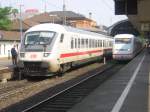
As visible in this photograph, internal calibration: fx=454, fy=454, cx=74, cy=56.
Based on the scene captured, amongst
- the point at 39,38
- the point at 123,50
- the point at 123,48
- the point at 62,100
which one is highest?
the point at 39,38

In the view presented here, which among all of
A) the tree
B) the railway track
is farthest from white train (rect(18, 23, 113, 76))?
the tree

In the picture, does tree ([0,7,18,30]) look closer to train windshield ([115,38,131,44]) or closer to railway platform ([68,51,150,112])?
train windshield ([115,38,131,44])

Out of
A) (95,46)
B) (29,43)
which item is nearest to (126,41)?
(95,46)

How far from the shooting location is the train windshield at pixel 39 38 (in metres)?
23.6

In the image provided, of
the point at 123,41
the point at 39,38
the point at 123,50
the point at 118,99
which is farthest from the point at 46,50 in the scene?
the point at 123,41

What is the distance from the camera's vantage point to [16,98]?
1678cm

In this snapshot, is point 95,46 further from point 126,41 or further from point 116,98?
point 116,98

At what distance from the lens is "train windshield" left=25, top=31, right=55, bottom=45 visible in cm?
2356

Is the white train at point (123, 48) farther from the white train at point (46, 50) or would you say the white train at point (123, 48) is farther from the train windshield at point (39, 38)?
the train windshield at point (39, 38)

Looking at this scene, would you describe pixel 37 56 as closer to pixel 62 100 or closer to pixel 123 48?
pixel 62 100

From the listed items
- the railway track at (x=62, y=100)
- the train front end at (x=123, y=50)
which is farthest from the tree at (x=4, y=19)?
the railway track at (x=62, y=100)

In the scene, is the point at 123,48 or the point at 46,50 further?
the point at 123,48

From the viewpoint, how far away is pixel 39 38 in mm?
23781

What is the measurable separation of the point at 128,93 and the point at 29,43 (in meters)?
9.24
